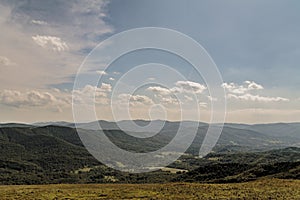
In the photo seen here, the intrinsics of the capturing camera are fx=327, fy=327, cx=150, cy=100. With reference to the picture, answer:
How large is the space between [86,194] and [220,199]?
3780 centimetres

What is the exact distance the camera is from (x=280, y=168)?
13488cm

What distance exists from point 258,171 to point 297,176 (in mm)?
29583

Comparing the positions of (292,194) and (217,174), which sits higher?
(292,194)

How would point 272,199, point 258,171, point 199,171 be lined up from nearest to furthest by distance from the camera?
point 272,199 < point 258,171 < point 199,171

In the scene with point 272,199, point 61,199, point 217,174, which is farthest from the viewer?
point 217,174

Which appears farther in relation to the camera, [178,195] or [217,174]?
[217,174]

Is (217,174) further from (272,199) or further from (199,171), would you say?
(272,199)

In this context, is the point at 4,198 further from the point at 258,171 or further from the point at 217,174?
the point at 217,174

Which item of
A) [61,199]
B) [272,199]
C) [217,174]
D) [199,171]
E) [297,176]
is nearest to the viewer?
[272,199]

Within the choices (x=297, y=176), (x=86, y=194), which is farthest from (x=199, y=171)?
(x=86, y=194)

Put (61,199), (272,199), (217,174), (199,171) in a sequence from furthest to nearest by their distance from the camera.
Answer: (199,171), (217,174), (61,199), (272,199)

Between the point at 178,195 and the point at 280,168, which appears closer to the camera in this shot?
the point at 178,195

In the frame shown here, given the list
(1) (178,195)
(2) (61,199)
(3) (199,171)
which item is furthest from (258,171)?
(2) (61,199)

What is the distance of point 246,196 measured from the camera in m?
63.9
